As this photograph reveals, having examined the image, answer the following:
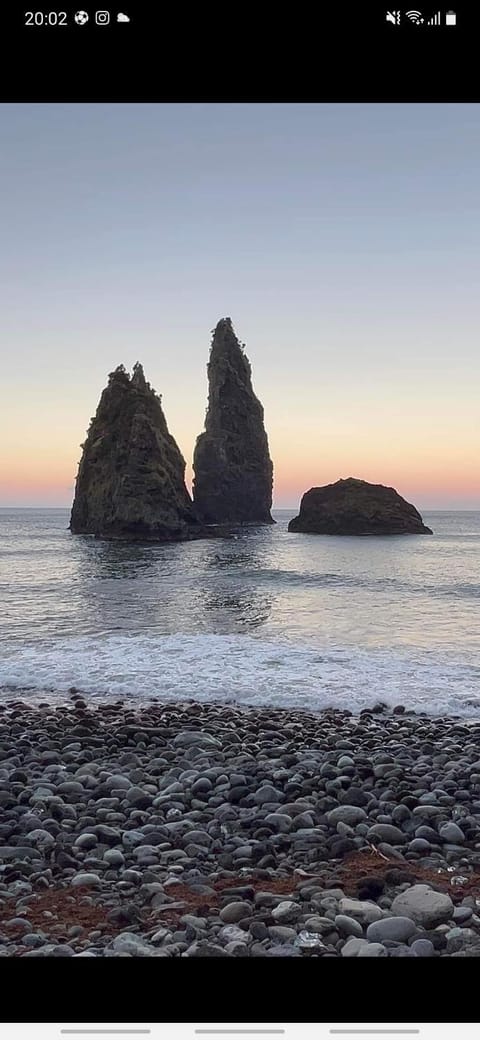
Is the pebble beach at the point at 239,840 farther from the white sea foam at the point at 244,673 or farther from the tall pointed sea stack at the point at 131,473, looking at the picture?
the tall pointed sea stack at the point at 131,473

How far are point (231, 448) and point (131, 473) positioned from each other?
27.2m

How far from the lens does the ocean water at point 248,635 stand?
433 inches

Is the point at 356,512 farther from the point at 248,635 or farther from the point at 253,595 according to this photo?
the point at 248,635

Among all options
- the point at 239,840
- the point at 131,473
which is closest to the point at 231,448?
the point at 131,473

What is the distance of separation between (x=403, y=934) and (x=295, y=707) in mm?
Answer: 6411

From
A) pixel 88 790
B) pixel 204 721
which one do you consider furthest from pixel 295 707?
pixel 88 790

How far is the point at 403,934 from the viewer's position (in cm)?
363

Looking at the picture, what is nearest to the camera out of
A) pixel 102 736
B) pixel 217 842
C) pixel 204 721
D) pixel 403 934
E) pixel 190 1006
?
pixel 190 1006

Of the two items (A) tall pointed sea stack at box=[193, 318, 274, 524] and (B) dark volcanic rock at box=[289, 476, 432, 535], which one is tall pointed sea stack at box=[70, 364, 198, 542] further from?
(B) dark volcanic rock at box=[289, 476, 432, 535]

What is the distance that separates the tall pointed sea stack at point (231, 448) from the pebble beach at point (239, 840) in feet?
253

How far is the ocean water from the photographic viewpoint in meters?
11.0
